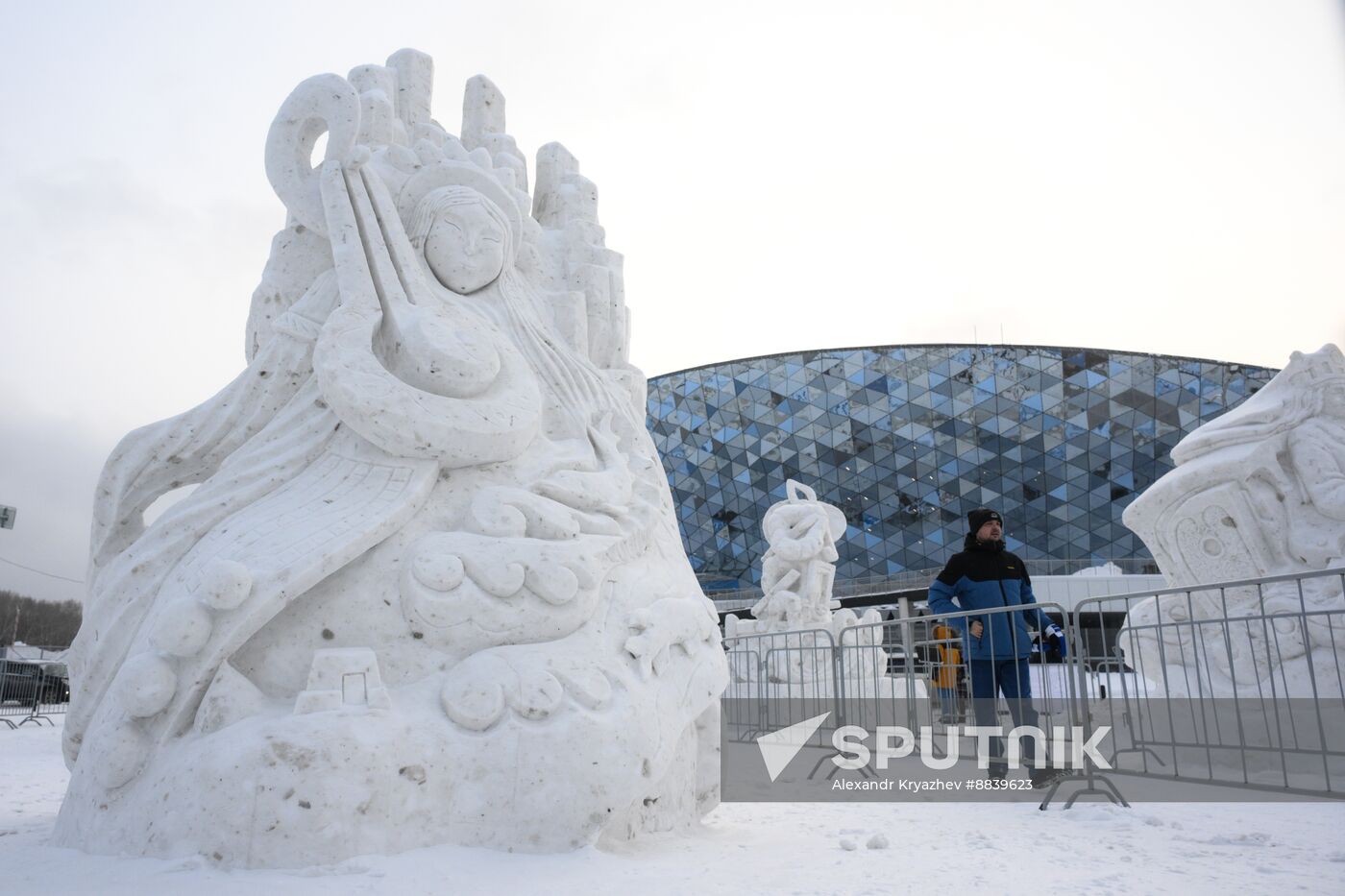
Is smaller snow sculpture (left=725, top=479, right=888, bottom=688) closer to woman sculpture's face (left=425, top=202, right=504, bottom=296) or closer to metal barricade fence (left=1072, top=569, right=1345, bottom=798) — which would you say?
metal barricade fence (left=1072, top=569, right=1345, bottom=798)

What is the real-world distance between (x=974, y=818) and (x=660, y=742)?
173 centimetres

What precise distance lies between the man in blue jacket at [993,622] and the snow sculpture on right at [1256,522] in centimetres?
112

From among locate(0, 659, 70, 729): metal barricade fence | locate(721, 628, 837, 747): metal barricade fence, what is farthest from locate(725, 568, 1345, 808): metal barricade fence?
locate(0, 659, 70, 729): metal barricade fence

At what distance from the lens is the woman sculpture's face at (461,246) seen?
388 cm

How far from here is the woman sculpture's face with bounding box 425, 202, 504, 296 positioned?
3885 mm

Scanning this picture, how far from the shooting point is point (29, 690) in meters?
15.4

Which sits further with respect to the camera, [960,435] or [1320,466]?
[960,435]

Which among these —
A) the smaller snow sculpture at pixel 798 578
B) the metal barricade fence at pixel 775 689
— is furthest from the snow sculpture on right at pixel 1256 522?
the smaller snow sculpture at pixel 798 578

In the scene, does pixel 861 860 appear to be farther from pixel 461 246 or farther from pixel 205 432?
pixel 205 432

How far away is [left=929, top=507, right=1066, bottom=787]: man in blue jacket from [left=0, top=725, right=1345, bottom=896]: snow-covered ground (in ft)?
3.05

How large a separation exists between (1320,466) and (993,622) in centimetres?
295

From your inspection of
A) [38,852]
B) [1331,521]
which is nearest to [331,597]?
[38,852]

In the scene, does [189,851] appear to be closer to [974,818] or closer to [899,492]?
[974,818]

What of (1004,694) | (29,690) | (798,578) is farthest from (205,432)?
(29,690)
